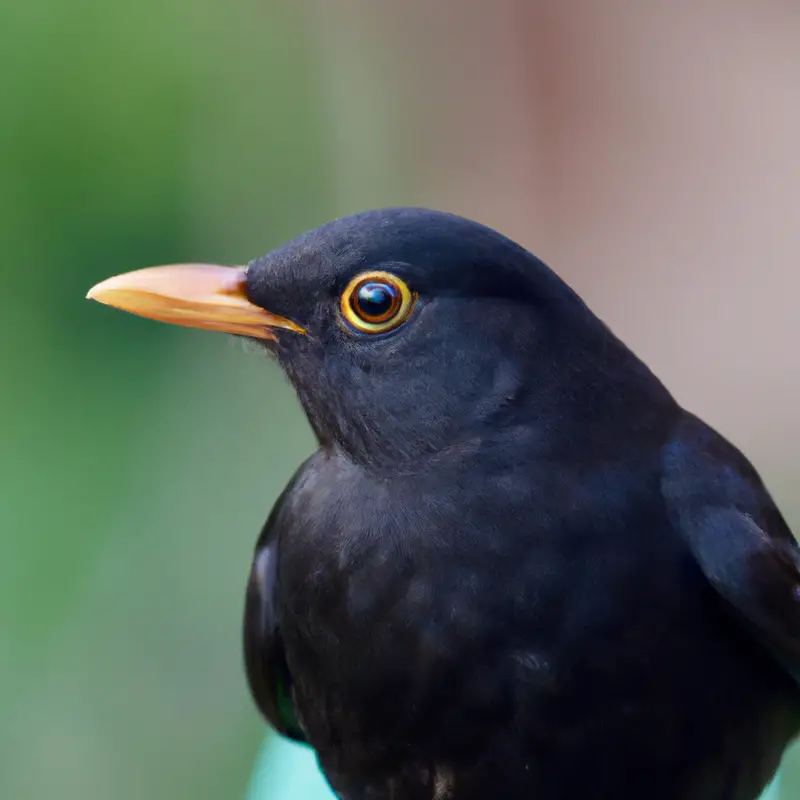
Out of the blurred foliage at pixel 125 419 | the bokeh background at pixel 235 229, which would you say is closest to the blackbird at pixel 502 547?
the bokeh background at pixel 235 229

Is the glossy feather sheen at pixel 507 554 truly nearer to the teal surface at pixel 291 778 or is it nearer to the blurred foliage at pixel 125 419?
the teal surface at pixel 291 778

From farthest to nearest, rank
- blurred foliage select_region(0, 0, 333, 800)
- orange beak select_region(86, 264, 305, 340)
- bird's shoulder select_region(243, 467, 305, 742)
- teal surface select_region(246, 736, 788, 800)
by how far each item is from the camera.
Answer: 1. blurred foliage select_region(0, 0, 333, 800)
2. teal surface select_region(246, 736, 788, 800)
3. bird's shoulder select_region(243, 467, 305, 742)
4. orange beak select_region(86, 264, 305, 340)

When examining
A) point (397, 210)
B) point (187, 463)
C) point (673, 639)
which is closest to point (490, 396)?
point (397, 210)

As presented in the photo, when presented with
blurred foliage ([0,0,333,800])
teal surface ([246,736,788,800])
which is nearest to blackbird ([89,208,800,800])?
teal surface ([246,736,788,800])

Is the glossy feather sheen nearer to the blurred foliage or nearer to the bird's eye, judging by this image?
the bird's eye

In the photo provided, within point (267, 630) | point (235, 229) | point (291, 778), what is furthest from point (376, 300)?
point (235, 229)
